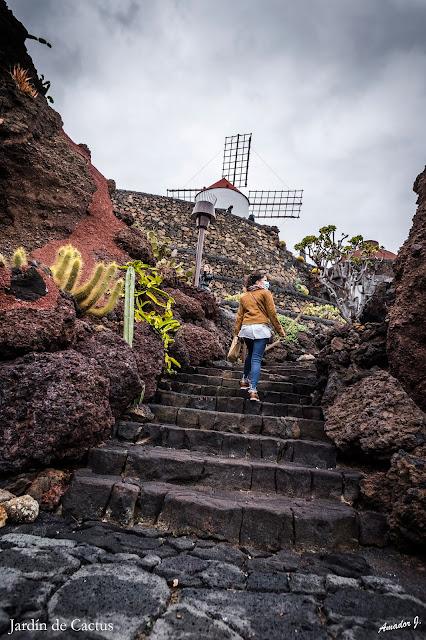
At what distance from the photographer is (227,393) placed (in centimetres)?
473

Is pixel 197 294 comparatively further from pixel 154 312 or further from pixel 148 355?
pixel 148 355

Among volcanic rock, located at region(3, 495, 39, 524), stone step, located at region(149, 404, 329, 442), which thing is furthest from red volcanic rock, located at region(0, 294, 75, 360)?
stone step, located at region(149, 404, 329, 442)

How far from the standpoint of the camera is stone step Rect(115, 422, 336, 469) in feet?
10.8

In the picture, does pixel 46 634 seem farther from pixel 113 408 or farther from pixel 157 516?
pixel 113 408

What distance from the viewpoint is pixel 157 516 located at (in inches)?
96.5

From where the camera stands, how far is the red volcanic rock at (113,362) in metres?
3.32

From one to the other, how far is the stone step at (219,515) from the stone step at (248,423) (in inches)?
44.8

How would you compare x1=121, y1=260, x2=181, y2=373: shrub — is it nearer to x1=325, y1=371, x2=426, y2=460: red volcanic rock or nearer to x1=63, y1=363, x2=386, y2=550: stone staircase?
x1=63, y1=363, x2=386, y2=550: stone staircase

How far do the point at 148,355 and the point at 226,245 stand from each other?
16673 mm

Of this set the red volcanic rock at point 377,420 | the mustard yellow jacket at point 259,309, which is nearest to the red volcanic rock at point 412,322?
the red volcanic rock at point 377,420

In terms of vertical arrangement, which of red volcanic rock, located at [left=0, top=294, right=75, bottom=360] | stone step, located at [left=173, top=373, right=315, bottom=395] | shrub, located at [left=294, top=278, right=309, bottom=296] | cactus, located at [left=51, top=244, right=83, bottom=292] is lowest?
stone step, located at [left=173, top=373, right=315, bottom=395]

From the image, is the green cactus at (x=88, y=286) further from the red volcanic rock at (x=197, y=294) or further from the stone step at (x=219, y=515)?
the red volcanic rock at (x=197, y=294)

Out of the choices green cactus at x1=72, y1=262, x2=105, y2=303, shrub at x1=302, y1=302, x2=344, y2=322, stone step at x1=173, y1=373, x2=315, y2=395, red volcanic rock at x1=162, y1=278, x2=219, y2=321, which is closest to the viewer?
green cactus at x1=72, y1=262, x2=105, y2=303

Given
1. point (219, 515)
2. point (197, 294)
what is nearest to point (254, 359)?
point (219, 515)
